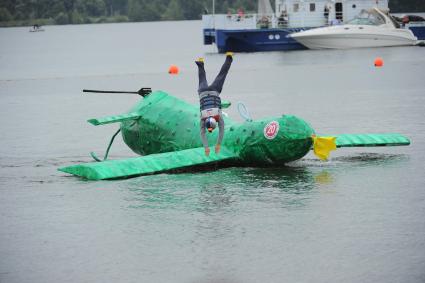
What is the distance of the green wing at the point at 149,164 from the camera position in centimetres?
2147

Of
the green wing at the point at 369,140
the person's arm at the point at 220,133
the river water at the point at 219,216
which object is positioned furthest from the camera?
the green wing at the point at 369,140

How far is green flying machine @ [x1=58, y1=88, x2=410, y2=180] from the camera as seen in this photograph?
21188 mm

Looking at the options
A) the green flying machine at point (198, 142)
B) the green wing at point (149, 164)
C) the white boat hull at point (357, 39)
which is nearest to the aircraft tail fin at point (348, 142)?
the green flying machine at point (198, 142)

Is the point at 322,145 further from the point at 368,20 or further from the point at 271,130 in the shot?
the point at 368,20

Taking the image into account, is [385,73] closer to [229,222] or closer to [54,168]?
[54,168]

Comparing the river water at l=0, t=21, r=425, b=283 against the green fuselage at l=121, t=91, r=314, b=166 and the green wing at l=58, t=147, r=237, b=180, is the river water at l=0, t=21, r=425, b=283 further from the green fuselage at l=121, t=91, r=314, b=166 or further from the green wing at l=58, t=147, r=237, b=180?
the green fuselage at l=121, t=91, r=314, b=166

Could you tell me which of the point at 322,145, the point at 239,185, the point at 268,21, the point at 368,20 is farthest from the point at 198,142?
the point at 268,21

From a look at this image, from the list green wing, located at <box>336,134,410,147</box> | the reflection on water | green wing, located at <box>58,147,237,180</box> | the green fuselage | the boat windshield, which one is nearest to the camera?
the reflection on water

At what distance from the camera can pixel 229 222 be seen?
1742cm

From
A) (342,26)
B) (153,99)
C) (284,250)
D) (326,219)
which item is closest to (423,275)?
(284,250)

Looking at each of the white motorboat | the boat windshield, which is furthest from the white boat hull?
the boat windshield

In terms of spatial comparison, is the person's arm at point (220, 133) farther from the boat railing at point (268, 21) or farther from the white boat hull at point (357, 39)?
the boat railing at point (268, 21)

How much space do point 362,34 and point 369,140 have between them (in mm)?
57835

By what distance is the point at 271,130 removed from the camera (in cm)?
2105
